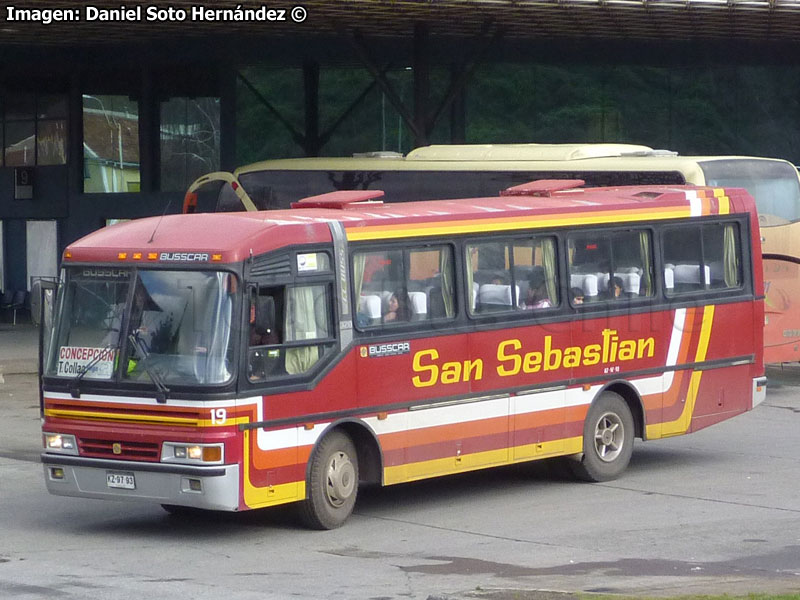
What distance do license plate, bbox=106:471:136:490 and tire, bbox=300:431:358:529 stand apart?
137cm

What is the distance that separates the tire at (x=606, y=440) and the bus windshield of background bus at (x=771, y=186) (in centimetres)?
724

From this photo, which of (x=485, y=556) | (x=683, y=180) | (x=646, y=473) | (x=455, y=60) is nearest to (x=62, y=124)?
(x=455, y=60)

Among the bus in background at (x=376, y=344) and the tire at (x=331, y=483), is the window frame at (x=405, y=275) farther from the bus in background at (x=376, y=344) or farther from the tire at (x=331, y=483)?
the tire at (x=331, y=483)

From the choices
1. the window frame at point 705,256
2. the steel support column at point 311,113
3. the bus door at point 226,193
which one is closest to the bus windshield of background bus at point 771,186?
the window frame at point 705,256

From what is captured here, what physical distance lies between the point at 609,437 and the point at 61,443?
216 inches

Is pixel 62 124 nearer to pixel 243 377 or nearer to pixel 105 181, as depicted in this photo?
Result: pixel 105 181

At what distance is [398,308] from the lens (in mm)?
12672

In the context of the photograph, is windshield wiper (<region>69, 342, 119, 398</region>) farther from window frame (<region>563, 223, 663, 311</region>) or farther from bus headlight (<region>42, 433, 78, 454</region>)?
window frame (<region>563, 223, 663, 311</region>)

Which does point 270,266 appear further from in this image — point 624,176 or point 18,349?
point 18,349

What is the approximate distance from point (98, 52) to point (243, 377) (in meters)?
25.4

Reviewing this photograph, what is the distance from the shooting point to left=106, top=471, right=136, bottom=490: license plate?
37.4 feet

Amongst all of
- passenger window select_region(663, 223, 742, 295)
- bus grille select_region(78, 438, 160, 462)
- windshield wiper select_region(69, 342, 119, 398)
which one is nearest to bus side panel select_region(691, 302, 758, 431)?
passenger window select_region(663, 223, 742, 295)

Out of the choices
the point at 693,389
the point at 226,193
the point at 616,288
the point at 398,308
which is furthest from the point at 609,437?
the point at 226,193

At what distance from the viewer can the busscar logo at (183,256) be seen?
37.7 feet
